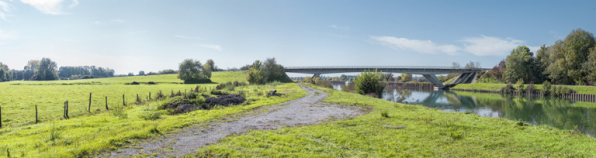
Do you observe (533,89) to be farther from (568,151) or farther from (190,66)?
(190,66)

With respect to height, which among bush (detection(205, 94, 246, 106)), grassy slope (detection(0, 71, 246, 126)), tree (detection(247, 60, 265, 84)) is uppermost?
tree (detection(247, 60, 265, 84))

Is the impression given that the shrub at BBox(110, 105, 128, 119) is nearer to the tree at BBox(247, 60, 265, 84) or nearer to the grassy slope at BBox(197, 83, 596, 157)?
the grassy slope at BBox(197, 83, 596, 157)

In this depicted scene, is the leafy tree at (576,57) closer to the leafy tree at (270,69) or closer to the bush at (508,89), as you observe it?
the bush at (508,89)

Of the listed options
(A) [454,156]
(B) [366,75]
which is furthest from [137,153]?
(B) [366,75]

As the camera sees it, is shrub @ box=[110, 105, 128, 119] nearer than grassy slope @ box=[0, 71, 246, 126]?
Yes

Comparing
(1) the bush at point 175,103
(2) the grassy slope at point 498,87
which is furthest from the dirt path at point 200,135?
(2) the grassy slope at point 498,87

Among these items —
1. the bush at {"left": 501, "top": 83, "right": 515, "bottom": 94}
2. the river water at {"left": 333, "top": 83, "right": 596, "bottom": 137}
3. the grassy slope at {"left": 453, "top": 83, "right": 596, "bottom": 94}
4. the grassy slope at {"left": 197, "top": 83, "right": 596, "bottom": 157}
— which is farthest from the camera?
the bush at {"left": 501, "top": 83, "right": 515, "bottom": 94}

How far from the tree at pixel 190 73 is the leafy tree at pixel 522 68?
89179mm

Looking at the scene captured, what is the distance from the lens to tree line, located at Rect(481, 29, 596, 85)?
54.5 m

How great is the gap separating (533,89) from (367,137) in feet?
225

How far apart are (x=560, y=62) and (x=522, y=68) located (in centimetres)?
1128

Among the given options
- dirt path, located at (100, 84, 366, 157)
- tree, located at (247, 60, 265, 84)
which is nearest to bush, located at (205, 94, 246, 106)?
dirt path, located at (100, 84, 366, 157)

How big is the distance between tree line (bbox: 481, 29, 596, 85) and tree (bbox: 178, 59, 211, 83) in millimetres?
87848

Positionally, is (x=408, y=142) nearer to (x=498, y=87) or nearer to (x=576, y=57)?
(x=576, y=57)
